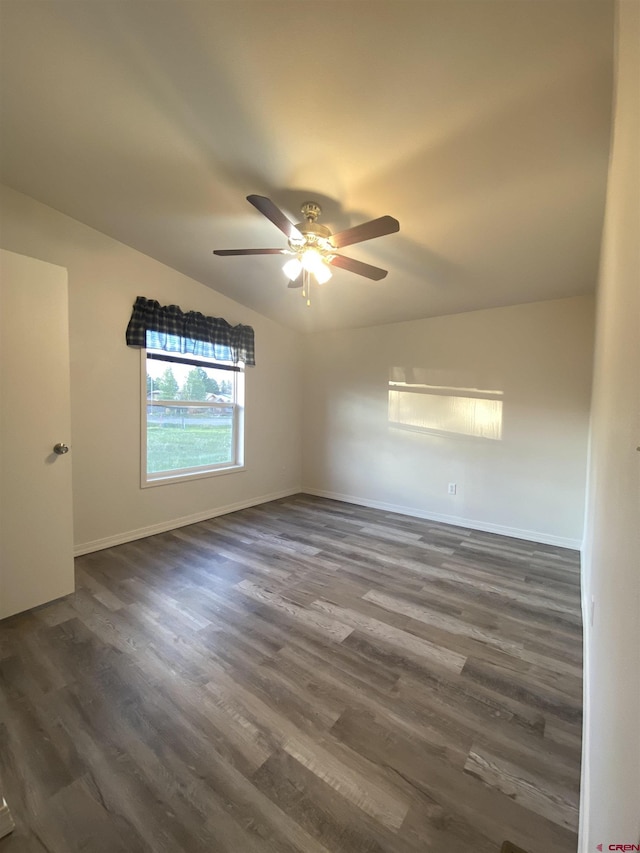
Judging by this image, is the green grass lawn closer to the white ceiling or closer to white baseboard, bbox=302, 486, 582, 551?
white baseboard, bbox=302, 486, 582, 551

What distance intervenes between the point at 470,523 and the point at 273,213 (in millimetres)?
3548

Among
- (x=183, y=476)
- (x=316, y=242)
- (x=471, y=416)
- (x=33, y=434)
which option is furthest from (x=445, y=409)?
(x=33, y=434)

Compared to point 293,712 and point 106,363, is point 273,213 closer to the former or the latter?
point 106,363

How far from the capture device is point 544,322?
3.36 metres

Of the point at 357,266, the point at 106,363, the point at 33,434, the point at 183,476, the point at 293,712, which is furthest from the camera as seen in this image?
the point at 183,476

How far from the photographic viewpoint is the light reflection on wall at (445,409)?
366 cm

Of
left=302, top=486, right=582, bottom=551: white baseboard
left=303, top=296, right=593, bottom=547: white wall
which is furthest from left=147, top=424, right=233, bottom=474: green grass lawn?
left=302, top=486, right=582, bottom=551: white baseboard

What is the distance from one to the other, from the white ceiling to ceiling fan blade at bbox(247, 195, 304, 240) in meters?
0.38

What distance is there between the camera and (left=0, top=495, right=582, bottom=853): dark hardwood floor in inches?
42.9

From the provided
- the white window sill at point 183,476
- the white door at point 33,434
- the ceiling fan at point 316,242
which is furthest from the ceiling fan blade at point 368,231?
the white window sill at point 183,476

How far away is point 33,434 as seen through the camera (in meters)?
2.11

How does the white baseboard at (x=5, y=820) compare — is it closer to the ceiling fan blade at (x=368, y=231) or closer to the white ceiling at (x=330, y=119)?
the ceiling fan blade at (x=368, y=231)

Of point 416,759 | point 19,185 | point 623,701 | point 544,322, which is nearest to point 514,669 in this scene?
point 416,759

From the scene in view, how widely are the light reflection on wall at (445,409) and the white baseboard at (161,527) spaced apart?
2.11 metres
